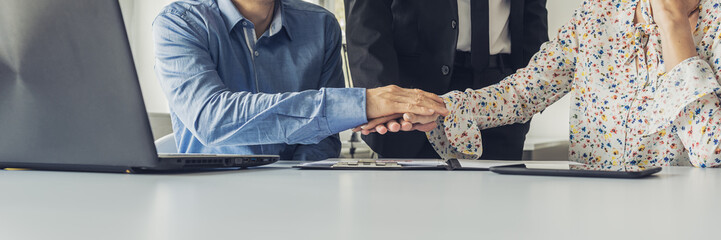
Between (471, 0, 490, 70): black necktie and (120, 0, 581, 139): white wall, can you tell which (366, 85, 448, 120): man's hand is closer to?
(471, 0, 490, 70): black necktie

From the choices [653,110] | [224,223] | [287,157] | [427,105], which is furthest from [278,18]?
[224,223]

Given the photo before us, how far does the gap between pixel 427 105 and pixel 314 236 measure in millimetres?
875

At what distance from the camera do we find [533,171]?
0.76 metres

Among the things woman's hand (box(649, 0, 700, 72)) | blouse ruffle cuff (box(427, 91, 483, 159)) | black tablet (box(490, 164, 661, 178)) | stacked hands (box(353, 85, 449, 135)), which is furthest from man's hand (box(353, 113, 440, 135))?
woman's hand (box(649, 0, 700, 72))

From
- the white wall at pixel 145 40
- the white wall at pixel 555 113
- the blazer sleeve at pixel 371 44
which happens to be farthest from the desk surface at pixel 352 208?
the white wall at pixel 555 113

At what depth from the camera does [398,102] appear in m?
1.14

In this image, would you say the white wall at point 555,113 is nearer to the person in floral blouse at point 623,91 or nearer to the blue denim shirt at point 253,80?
the person in floral blouse at point 623,91

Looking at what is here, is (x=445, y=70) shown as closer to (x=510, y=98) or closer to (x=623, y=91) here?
(x=510, y=98)

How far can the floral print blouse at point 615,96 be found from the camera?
1207 millimetres

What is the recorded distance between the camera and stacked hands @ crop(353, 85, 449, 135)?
1.12m

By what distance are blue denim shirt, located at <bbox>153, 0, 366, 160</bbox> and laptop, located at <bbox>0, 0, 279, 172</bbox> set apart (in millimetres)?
352

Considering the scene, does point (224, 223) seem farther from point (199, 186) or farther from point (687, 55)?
point (687, 55)

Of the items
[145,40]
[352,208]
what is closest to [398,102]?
[352,208]

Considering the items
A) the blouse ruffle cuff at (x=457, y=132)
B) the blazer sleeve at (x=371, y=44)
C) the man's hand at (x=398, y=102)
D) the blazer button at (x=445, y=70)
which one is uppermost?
the blazer sleeve at (x=371, y=44)
